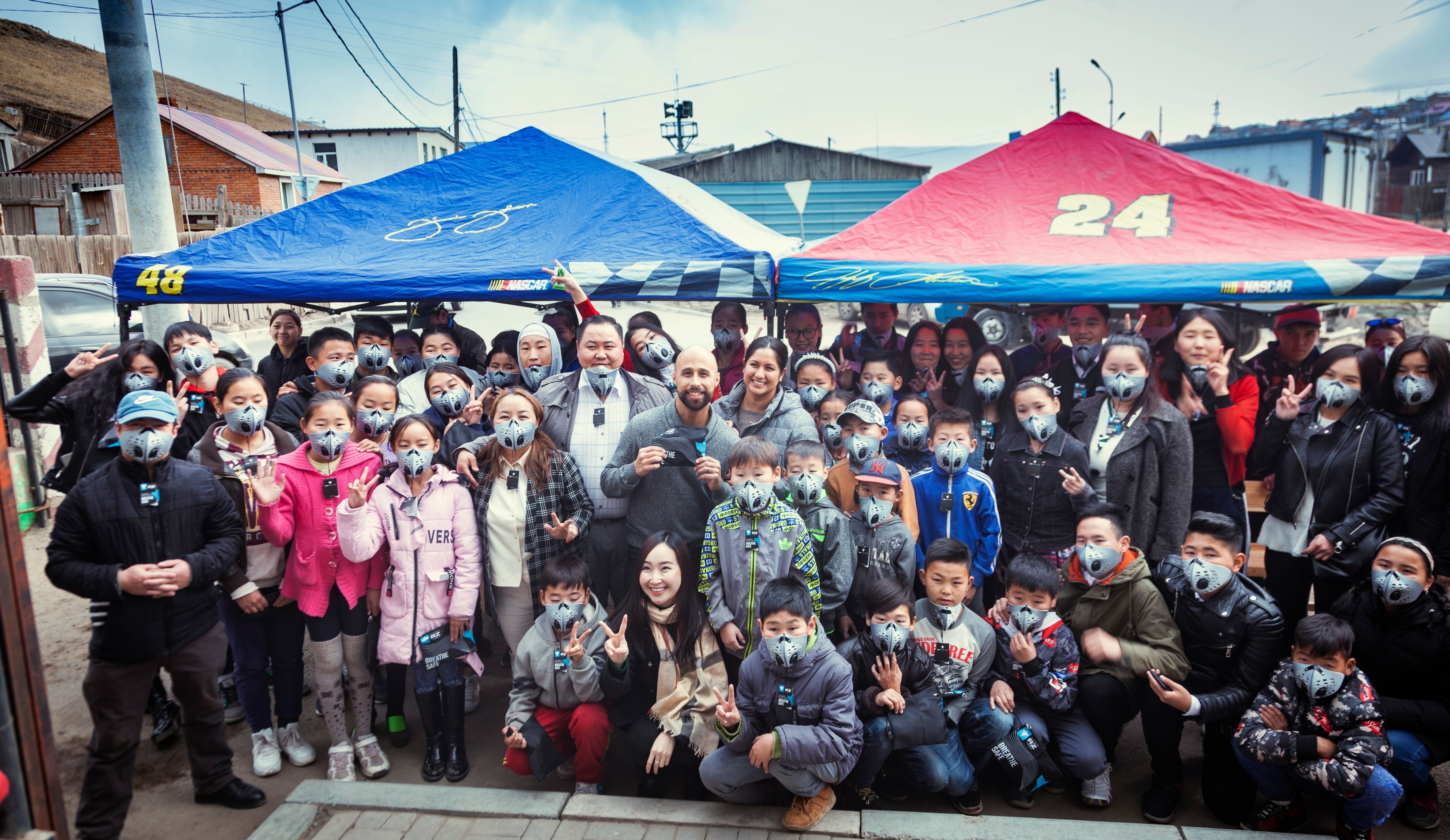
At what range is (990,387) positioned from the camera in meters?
4.56

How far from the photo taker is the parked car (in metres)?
8.18

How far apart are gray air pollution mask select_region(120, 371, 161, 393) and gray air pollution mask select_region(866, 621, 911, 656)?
12.9ft

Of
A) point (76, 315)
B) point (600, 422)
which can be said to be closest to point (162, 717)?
point (600, 422)

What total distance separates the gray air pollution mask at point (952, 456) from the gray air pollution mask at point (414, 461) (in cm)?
253

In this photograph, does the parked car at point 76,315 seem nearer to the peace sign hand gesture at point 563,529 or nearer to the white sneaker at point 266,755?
the white sneaker at point 266,755

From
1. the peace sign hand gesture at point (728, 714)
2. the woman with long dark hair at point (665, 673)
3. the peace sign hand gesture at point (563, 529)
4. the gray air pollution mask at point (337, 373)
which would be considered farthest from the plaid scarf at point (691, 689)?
the gray air pollution mask at point (337, 373)

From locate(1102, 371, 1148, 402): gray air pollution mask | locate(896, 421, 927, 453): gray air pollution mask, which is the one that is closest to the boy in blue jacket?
locate(896, 421, 927, 453): gray air pollution mask

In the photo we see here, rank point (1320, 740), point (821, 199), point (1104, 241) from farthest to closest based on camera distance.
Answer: point (821, 199) → point (1104, 241) → point (1320, 740)

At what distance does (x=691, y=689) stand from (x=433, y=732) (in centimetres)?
134

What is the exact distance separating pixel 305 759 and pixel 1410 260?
613 cm

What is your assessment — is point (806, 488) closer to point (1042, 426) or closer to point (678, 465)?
point (678, 465)

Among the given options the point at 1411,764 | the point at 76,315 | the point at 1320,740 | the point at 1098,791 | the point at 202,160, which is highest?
the point at 202,160

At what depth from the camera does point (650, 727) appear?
366 cm

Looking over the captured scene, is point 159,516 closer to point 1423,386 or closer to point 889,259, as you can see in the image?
point 889,259
